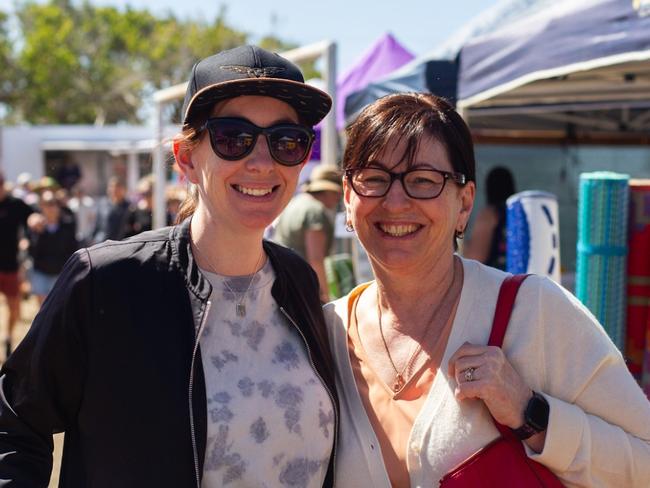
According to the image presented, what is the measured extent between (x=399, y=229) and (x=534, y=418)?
0.57 meters

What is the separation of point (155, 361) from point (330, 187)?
477 centimetres

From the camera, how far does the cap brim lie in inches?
70.4

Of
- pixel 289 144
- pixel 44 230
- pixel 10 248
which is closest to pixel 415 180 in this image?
pixel 289 144

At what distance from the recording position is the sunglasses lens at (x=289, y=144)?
6.15 feet

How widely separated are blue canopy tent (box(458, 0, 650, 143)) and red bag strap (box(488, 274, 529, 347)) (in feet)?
6.41

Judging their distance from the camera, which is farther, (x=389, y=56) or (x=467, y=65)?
(x=389, y=56)

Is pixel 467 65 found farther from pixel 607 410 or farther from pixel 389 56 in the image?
pixel 389 56

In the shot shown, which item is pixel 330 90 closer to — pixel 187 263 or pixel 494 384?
pixel 187 263

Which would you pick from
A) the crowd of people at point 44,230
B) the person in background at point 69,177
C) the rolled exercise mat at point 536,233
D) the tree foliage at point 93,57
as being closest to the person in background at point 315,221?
Answer: the crowd of people at point 44,230

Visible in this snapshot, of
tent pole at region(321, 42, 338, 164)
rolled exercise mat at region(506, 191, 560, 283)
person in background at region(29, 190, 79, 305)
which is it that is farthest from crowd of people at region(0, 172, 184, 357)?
rolled exercise mat at region(506, 191, 560, 283)

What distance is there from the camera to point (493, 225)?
5707mm

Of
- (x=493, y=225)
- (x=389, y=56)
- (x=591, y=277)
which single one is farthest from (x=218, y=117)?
(x=389, y=56)

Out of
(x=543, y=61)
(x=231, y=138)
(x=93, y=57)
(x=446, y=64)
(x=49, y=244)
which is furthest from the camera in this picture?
(x=93, y=57)

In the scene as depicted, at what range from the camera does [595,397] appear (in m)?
1.85
